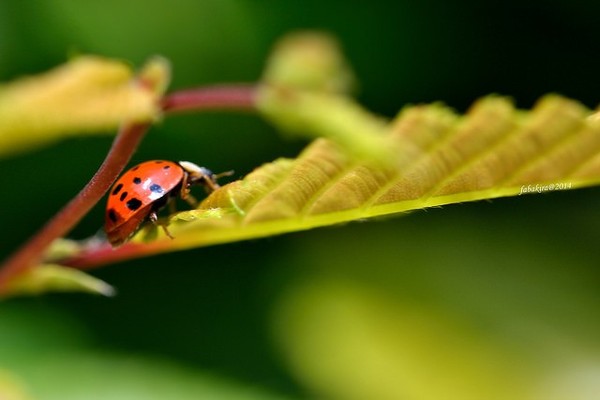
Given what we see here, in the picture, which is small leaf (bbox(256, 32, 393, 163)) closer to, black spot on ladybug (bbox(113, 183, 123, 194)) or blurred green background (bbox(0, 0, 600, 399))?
black spot on ladybug (bbox(113, 183, 123, 194))

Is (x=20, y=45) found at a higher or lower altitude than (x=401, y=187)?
higher

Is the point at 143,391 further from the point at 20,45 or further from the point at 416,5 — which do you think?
the point at 416,5

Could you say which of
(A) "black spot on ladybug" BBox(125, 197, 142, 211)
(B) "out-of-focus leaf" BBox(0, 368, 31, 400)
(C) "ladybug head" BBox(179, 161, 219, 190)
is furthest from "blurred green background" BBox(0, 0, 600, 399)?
(B) "out-of-focus leaf" BBox(0, 368, 31, 400)

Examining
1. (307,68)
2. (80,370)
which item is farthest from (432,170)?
(80,370)

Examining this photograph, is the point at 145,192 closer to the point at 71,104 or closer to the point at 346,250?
the point at 71,104

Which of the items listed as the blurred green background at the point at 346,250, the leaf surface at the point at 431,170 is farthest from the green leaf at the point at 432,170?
the blurred green background at the point at 346,250

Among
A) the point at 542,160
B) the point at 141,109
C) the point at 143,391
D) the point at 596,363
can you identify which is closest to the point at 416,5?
the point at 596,363
